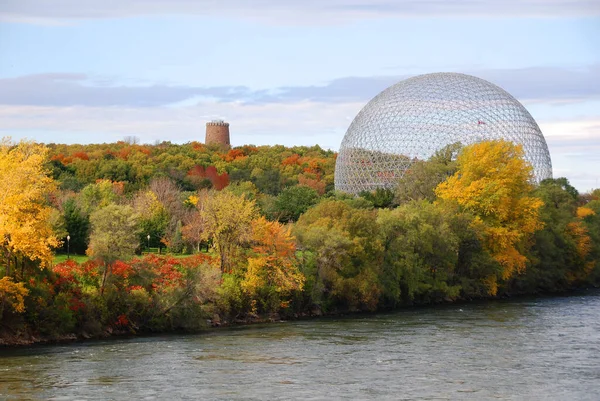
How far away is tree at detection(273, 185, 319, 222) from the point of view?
7325 cm

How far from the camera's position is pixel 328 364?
3444 centimetres

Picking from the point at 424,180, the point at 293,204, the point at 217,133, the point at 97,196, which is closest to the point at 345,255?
the point at 293,204

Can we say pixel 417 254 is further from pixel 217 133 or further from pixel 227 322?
pixel 217 133

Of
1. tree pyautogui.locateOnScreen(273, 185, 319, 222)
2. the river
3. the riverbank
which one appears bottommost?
the river

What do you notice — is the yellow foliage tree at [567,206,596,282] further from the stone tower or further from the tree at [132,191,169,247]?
the stone tower

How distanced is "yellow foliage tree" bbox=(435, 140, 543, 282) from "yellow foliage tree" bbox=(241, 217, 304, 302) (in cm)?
1749

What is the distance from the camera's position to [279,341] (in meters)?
39.6

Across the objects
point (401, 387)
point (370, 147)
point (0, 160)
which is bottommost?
point (401, 387)

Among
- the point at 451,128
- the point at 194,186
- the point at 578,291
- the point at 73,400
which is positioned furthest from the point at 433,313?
the point at 194,186

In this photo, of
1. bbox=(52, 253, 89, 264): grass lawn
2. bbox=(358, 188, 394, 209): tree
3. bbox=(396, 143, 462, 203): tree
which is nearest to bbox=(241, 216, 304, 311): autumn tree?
bbox=(52, 253, 89, 264): grass lawn

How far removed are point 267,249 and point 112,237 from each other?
981cm

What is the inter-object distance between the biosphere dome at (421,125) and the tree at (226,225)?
127ft

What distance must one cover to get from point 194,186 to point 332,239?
47.0 meters

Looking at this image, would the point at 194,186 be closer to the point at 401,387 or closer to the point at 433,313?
the point at 433,313
